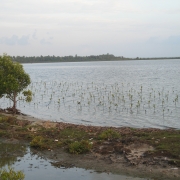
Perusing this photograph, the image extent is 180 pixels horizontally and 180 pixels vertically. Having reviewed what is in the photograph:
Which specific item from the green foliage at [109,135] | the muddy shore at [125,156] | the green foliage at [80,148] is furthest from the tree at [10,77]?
the green foliage at [80,148]

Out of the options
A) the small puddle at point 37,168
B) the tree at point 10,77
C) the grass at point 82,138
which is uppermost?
the tree at point 10,77

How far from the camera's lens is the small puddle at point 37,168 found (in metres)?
8.39

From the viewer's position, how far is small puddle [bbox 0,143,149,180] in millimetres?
8391

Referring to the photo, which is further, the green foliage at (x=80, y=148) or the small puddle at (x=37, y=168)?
the green foliage at (x=80, y=148)

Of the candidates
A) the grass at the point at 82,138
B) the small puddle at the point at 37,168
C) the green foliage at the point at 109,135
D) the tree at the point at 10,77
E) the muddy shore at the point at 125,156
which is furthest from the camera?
the tree at the point at 10,77

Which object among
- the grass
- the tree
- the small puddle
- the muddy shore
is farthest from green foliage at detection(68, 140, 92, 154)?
the tree

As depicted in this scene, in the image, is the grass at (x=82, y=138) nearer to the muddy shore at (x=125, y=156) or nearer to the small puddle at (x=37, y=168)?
the muddy shore at (x=125, y=156)

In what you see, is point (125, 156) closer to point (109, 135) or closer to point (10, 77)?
point (109, 135)

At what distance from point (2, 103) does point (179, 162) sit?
22465mm

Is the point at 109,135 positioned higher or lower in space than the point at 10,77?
lower

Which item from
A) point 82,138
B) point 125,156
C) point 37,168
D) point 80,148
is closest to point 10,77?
point 82,138

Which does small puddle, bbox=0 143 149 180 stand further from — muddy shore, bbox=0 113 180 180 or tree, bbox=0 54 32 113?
tree, bbox=0 54 32 113

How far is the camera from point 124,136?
12320 millimetres

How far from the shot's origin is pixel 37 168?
30.1 feet
